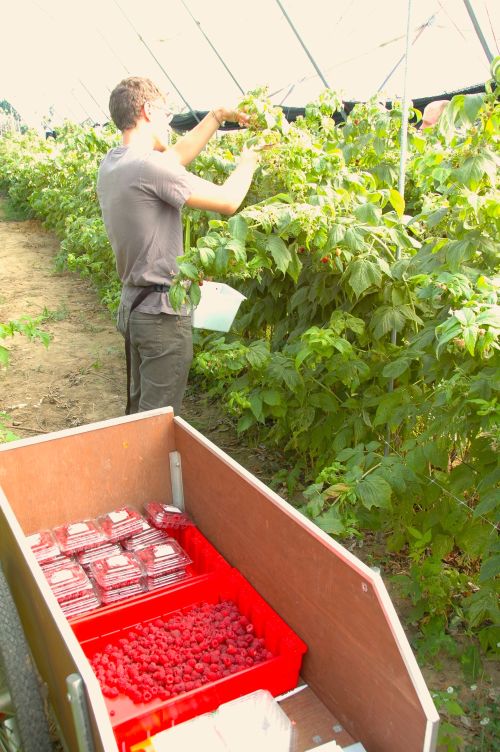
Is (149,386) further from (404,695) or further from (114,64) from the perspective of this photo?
(114,64)

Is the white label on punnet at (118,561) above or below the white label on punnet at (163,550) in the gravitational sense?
above

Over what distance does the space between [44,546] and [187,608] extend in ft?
1.74

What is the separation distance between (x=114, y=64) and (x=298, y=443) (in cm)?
1257

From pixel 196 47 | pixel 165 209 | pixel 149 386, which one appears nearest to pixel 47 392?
pixel 149 386

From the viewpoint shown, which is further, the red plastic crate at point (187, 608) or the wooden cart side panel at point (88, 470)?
the wooden cart side panel at point (88, 470)

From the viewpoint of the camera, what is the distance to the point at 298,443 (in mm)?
3137

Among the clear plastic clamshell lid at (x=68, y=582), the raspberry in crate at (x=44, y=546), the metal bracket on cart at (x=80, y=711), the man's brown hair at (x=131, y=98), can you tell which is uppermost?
the man's brown hair at (x=131, y=98)

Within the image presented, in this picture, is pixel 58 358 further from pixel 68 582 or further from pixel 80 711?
pixel 80 711

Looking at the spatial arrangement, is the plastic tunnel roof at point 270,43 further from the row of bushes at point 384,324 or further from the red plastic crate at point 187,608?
the red plastic crate at point 187,608

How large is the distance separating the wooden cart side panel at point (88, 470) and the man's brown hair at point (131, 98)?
1173 millimetres

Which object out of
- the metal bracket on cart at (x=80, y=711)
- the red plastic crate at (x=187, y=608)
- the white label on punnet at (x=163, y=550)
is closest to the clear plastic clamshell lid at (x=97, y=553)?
the white label on punnet at (x=163, y=550)

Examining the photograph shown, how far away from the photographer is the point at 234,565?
2.15m

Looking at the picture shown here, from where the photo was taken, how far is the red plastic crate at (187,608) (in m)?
1.62

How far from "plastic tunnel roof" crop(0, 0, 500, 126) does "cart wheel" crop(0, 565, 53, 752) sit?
6.57 feet
